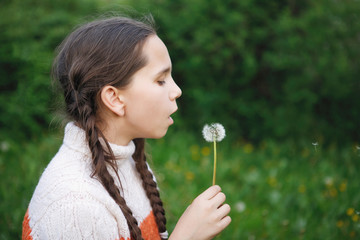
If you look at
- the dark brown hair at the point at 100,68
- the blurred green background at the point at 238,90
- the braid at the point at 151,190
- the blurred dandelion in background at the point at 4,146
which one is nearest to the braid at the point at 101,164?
the dark brown hair at the point at 100,68

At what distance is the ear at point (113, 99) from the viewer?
1364 millimetres

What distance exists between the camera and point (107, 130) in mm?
1452

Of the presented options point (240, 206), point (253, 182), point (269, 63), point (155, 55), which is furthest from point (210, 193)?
point (269, 63)

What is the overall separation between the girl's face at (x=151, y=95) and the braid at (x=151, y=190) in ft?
0.95

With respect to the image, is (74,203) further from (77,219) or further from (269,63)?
(269,63)

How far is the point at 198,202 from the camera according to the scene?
137cm

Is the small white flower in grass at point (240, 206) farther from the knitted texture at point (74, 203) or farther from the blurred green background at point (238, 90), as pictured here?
the knitted texture at point (74, 203)

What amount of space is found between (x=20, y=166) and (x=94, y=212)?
2.19 m

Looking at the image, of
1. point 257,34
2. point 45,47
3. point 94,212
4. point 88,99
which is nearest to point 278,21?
point 257,34

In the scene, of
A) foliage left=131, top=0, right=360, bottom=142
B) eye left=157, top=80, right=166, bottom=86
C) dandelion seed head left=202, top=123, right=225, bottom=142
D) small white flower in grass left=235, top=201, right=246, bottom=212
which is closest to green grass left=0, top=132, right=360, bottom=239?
small white flower in grass left=235, top=201, right=246, bottom=212

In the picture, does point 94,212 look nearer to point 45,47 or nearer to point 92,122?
point 92,122

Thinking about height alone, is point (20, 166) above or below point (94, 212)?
below

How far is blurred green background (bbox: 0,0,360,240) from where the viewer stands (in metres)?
3.16

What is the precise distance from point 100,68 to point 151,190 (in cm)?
61
